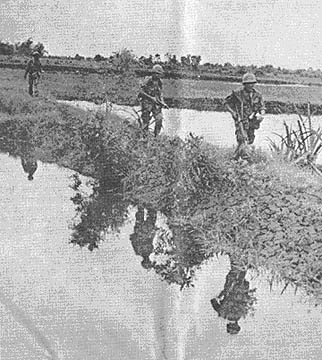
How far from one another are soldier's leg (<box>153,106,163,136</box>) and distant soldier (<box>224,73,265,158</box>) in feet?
0.26

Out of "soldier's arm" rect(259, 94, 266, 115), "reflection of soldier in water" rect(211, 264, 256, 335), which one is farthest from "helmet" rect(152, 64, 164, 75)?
"reflection of soldier in water" rect(211, 264, 256, 335)

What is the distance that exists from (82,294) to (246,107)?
30 cm

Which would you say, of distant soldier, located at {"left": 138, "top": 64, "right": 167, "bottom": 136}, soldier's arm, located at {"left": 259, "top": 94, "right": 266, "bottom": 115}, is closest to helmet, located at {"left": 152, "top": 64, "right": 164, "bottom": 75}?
distant soldier, located at {"left": 138, "top": 64, "right": 167, "bottom": 136}

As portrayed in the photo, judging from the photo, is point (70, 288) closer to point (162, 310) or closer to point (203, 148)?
point (162, 310)

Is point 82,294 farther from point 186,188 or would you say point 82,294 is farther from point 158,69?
point 158,69

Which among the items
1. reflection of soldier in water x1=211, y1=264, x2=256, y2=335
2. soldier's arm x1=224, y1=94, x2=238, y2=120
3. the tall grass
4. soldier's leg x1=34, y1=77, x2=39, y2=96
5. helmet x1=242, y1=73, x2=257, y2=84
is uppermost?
helmet x1=242, y1=73, x2=257, y2=84

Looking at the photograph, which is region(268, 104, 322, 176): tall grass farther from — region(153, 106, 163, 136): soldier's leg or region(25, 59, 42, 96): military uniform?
region(25, 59, 42, 96): military uniform

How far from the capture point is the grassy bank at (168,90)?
32.8 inches

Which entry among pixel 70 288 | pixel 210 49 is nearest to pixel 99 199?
pixel 70 288

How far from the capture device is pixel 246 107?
837mm

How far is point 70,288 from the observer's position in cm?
85

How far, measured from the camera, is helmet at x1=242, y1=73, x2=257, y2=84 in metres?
0.83

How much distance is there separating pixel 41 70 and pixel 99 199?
17 cm

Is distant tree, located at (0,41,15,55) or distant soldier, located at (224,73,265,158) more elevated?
distant tree, located at (0,41,15,55)
